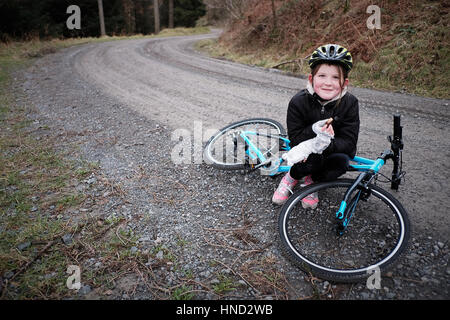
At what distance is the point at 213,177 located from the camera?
395 cm

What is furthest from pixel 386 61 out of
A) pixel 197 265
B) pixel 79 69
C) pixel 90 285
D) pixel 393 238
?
pixel 79 69

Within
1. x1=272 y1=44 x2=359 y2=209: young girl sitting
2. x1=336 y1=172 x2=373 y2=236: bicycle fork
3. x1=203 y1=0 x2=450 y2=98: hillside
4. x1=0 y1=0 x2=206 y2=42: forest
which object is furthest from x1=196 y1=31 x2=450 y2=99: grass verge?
x1=0 y1=0 x2=206 y2=42: forest

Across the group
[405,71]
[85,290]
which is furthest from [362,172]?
[405,71]

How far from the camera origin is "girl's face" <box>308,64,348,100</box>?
2.67 m

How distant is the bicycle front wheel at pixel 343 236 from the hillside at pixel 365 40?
5535 millimetres

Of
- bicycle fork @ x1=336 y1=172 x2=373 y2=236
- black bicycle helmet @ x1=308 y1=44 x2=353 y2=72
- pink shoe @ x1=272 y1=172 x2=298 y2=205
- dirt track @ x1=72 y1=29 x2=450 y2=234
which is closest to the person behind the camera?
bicycle fork @ x1=336 y1=172 x2=373 y2=236

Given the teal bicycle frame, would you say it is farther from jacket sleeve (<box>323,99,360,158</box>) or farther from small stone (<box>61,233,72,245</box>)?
small stone (<box>61,233,72,245</box>)

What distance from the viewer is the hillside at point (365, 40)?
7.28m

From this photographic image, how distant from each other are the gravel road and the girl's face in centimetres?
148

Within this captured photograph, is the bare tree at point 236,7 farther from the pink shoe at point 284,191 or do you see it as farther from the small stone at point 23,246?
the small stone at point 23,246

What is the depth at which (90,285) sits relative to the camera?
2373mm

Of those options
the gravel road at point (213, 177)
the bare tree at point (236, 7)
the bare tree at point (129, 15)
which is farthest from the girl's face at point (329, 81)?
the bare tree at point (129, 15)
